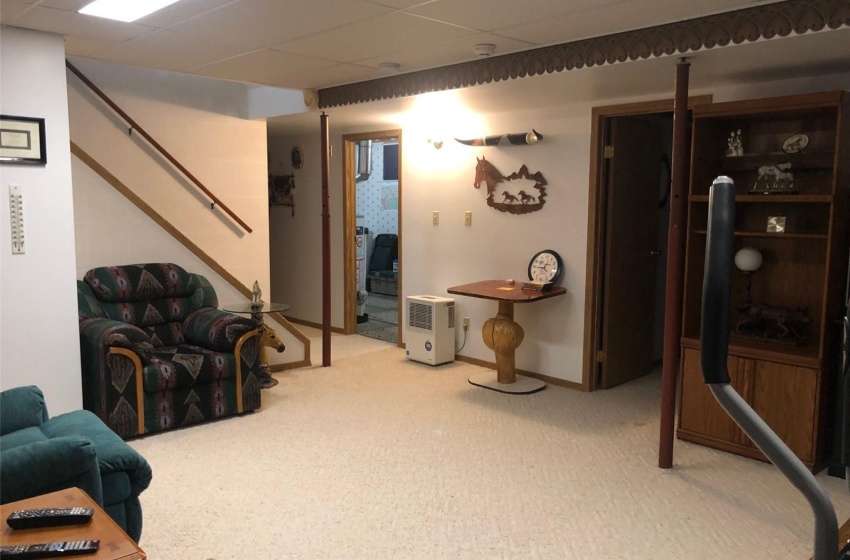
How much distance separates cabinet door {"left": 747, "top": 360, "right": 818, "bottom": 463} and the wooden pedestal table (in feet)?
5.25

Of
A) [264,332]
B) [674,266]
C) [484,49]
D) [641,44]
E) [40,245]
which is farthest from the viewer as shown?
[264,332]

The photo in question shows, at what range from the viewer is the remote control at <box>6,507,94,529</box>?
1.74 meters

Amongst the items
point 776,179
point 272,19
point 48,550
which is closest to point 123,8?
point 272,19

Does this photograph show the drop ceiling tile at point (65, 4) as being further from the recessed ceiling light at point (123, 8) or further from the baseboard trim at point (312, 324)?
the baseboard trim at point (312, 324)

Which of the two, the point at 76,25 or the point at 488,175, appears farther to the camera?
the point at 488,175

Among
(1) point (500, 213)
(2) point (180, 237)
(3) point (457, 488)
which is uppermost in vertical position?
(1) point (500, 213)

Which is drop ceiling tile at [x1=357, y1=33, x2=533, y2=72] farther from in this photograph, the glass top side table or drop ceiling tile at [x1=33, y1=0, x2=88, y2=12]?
the glass top side table

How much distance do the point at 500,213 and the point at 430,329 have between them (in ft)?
3.74

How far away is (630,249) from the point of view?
506cm

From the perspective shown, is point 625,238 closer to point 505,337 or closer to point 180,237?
point 505,337

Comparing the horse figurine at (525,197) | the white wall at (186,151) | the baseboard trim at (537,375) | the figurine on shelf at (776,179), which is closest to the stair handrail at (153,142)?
the white wall at (186,151)

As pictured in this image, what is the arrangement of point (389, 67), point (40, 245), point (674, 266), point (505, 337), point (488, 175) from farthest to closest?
1. point (488, 175)
2. point (505, 337)
3. point (389, 67)
4. point (40, 245)
5. point (674, 266)

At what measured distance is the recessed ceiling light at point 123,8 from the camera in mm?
2916

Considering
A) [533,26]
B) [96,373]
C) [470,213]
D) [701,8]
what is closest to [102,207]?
[96,373]
